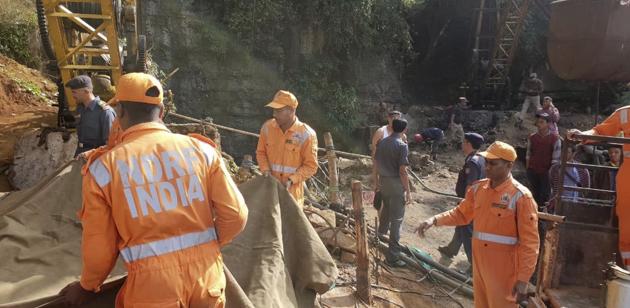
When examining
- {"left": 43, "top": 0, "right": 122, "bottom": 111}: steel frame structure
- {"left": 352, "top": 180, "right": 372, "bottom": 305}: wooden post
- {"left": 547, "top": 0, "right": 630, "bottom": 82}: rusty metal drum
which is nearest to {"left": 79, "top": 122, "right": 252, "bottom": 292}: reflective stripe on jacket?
{"left": 352, "top": 180, "right": 372, "bottom": 305}: wooden post

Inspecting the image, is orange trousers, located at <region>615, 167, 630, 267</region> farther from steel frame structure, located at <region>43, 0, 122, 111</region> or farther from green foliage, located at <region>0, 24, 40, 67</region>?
green foliage, located at <region>0, 24, 40, 67</region>

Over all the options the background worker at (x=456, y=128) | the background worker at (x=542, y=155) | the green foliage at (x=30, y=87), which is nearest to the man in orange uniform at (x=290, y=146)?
the background worker at (x=542, y=155)

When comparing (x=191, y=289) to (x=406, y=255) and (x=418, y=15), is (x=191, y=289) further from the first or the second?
(x=418, y=15)

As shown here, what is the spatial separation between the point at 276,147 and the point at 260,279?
2.15 metres

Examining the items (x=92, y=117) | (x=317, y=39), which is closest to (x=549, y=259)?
(x=92, y=117)

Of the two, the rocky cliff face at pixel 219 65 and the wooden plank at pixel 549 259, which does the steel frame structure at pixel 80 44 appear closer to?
the wooden plank at pixel 549 259

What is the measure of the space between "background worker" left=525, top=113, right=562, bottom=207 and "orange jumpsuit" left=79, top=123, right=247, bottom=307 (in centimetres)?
601

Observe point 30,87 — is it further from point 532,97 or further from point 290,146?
point 532,97

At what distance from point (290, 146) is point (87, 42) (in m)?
3.80

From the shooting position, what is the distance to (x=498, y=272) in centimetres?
373

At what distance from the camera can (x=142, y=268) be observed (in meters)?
2.09

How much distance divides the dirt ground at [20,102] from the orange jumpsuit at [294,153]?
4530 millimetres

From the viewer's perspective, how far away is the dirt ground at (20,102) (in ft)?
27.2

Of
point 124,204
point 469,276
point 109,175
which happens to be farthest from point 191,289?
point 469,276
